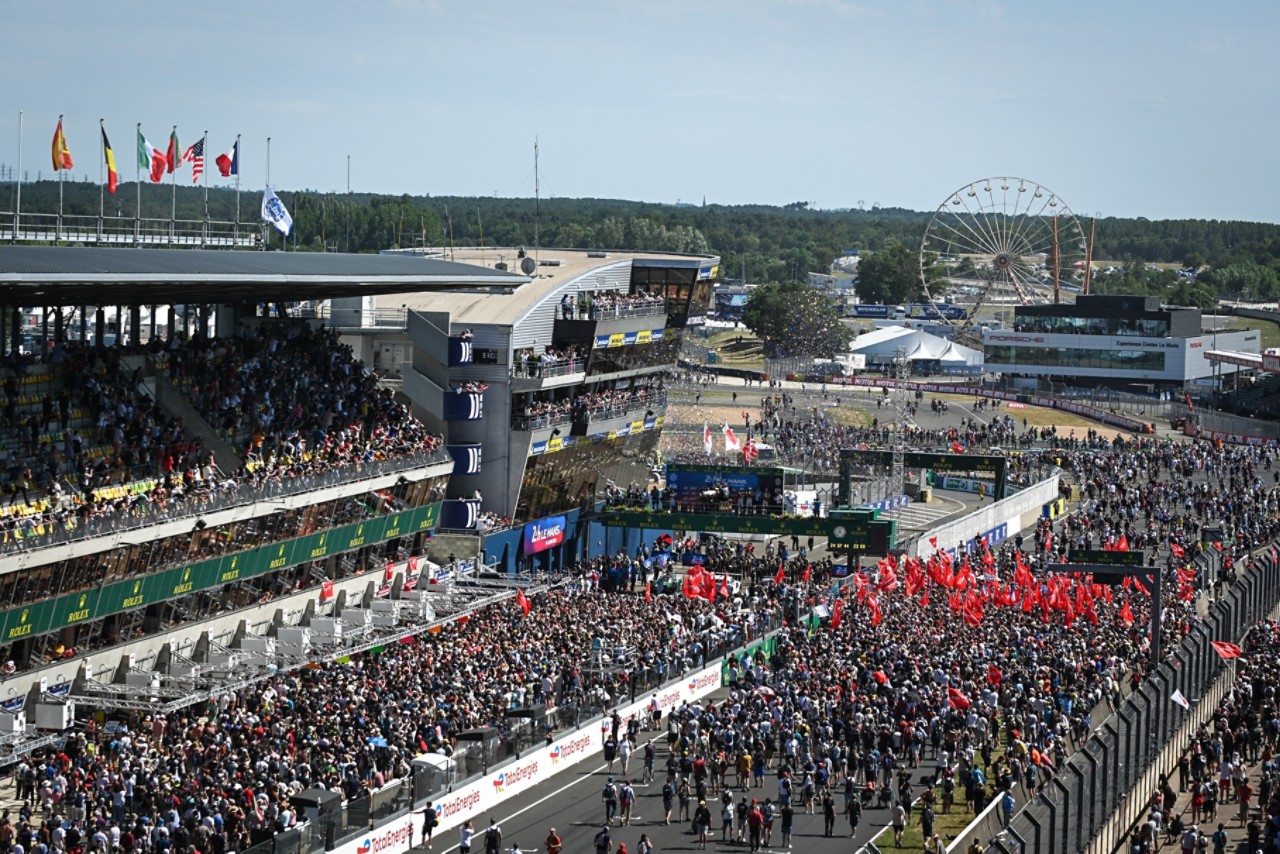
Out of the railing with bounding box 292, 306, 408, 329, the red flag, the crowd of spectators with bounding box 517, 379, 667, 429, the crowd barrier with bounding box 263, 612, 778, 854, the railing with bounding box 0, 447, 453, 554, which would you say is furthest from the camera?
the crowd of spectators with bounding box 517, 379, 667, 429

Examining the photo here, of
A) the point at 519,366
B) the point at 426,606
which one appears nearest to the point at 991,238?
the point at 519,366

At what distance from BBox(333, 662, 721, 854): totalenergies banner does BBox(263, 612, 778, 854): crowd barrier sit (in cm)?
2

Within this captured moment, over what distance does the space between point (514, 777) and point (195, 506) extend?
1007 centimetres

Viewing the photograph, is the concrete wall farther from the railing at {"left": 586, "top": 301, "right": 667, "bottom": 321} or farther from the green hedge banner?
the green hedge banner

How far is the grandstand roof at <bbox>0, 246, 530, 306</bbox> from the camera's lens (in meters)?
37.3

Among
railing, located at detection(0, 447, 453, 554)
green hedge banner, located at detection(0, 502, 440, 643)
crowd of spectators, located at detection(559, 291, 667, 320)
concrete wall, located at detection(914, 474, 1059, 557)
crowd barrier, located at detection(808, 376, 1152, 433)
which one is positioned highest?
crowd of spectators, located at detection(559, 291, 667, 320)

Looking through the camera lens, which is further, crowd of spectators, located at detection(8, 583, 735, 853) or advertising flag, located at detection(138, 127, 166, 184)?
advertising flag, located at detection(138, 127, 166, 184)

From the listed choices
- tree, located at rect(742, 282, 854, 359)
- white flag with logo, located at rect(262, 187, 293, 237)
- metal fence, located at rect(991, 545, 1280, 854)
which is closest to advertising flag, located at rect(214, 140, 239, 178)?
white flag with logo, located at rect(262, 187, 293, 237)

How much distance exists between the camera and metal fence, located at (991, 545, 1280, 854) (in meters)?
26.3

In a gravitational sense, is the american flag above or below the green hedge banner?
above

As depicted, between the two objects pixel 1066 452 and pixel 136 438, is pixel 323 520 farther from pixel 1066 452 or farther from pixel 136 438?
pixel 1066 452

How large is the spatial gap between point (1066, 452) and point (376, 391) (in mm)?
47350

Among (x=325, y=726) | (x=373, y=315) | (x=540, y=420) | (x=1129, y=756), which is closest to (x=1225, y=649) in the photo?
(x=1129, y=756)

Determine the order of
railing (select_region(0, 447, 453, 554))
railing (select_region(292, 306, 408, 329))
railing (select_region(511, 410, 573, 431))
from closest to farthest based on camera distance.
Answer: railing (select_region(0, 447, 453, 554)), railing (select_region(292, 306, 408, 329)), railing (select_region(511, 410, 573, 431))
